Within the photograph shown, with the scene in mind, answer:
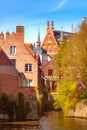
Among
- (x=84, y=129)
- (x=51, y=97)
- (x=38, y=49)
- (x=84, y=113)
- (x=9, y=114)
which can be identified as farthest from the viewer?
(x=38, y=49)

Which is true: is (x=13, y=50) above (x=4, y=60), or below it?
above

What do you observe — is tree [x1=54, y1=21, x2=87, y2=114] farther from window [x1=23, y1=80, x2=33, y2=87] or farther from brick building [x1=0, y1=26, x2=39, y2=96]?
window [x1=23, y1=80, x2=33, y2=87]

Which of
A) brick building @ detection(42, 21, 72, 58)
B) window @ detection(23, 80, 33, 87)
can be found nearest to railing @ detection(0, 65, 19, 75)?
window @ detection(23, 80, 33, 87)

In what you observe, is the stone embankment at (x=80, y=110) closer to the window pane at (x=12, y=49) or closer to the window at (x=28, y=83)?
the window at (x=28, y=83)

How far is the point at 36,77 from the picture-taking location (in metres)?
62.2

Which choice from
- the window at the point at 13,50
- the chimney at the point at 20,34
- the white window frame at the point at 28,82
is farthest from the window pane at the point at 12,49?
the white window frame at the point at 28,82

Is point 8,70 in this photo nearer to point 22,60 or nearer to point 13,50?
point 22,60

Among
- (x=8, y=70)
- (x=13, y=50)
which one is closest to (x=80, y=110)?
(x=8, y=70)

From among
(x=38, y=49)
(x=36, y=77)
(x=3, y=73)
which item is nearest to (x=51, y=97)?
(x=36, y=77)

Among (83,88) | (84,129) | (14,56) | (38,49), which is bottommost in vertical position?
(84,129)

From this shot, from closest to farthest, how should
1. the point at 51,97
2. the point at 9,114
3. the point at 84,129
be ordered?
the point at 84,129 < the point at 9,114 < the point at 51,97

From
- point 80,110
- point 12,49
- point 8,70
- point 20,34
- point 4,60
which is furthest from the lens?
point 12,49

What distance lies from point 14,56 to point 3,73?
8369mm

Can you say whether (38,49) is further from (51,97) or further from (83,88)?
(83,88)
